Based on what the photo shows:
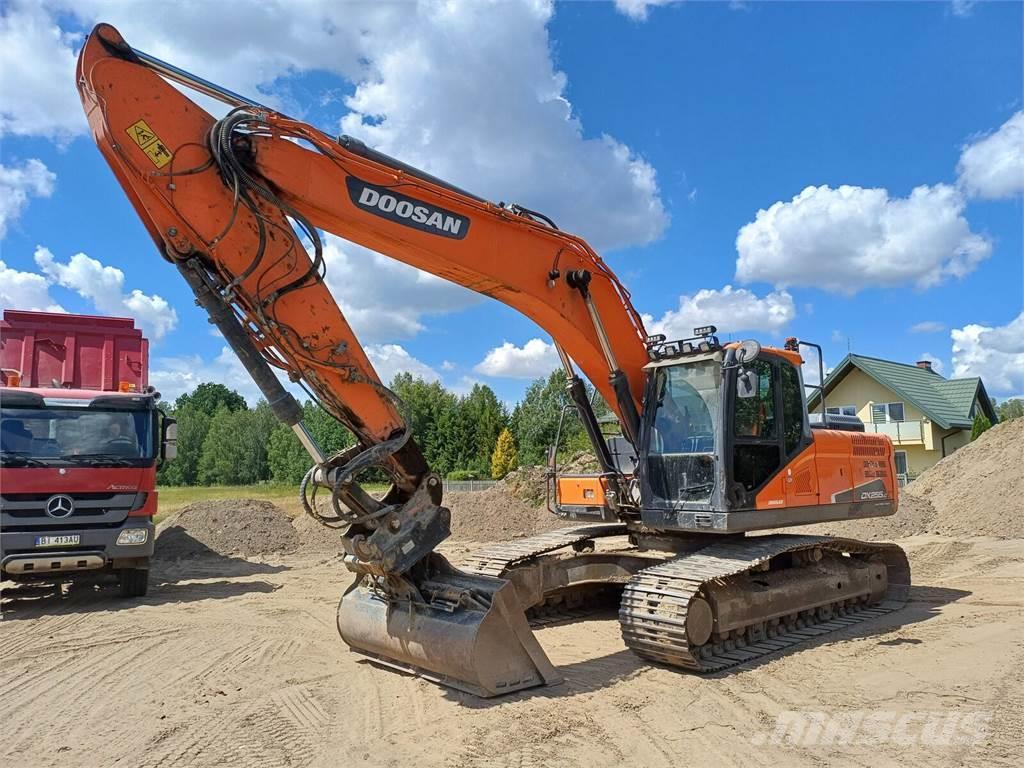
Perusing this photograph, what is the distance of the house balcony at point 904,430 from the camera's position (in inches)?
1186

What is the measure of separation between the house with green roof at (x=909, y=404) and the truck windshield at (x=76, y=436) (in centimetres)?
2500

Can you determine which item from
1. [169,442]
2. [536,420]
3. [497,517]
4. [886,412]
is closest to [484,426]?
[536,420]

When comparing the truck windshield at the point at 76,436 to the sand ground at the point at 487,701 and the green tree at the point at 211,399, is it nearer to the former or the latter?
the sand ground at the point at 487,701

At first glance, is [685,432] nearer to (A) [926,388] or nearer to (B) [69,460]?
(B) [69,460]

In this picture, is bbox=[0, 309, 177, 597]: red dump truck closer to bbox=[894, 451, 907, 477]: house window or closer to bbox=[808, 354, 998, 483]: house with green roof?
bbox=[808, 354, 998, 483]: house with green roof

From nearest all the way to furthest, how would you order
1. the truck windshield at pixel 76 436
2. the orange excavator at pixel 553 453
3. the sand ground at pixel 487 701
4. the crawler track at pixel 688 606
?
the sand ground at pixel 487 701 < the orange excavator at pixel 553 453 < the crawler track at pixel 688 606 < the truck windshield at pixel 76 436

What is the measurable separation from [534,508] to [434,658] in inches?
553

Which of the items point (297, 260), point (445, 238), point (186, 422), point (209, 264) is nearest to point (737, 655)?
point (445, 238)

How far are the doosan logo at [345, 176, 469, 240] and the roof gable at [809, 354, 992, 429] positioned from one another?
28213 millimetres

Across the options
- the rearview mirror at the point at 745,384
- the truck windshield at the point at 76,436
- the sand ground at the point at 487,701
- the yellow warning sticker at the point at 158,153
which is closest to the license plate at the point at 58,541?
the truck windshield at the point at 76,436

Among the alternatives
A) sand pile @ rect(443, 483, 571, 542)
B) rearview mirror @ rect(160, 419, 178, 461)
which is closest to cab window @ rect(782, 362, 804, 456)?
rearview mirror @ rect(160, 419, 178, 461)

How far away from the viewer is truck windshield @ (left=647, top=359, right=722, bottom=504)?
23.0 feet

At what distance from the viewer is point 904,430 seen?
100 feet

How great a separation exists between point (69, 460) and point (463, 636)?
6892 mm
